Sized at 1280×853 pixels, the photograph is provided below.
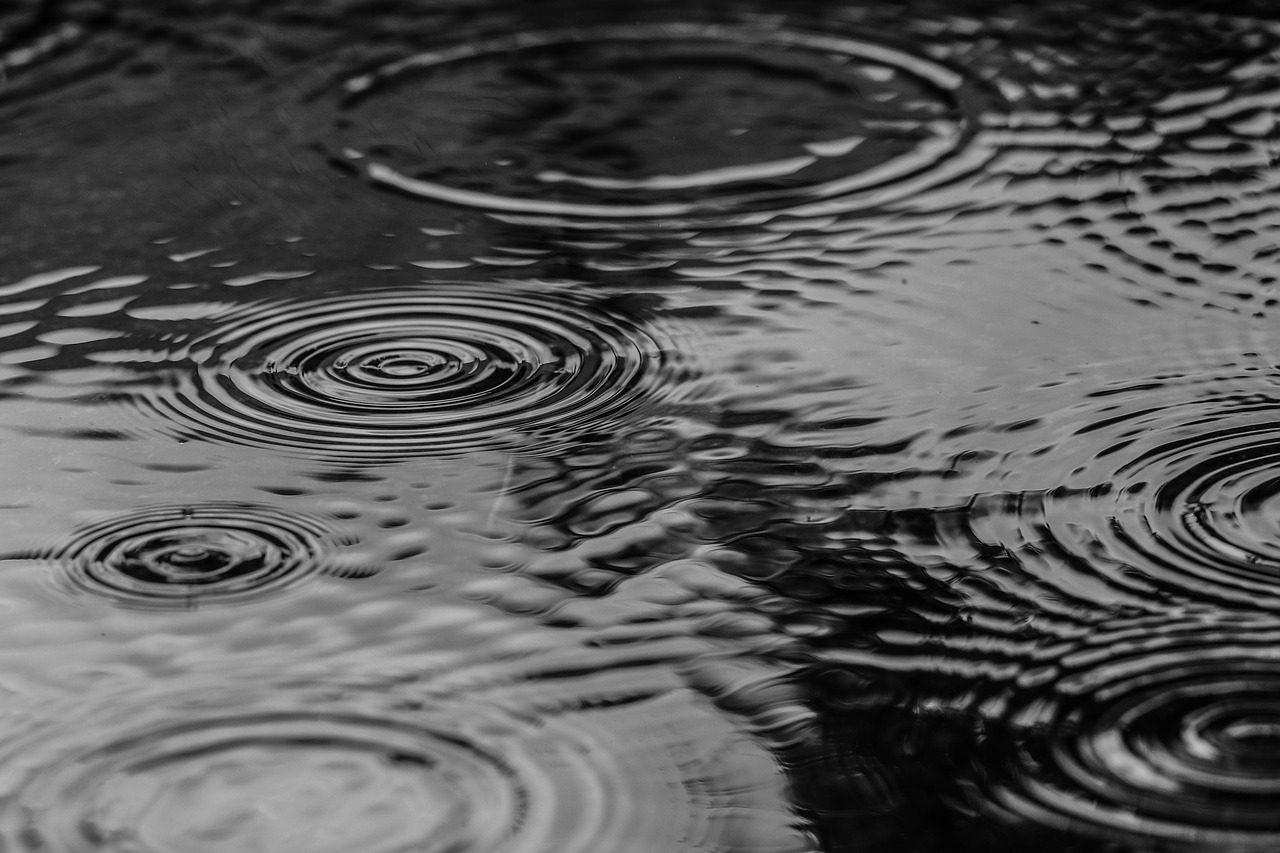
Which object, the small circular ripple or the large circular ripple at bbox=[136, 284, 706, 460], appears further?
the large circular ripple at bbox=[136, 284, 706, 460]

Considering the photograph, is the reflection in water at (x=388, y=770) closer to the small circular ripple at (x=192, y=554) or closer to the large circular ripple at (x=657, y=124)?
the small circular ripple at (x=192, y=554)

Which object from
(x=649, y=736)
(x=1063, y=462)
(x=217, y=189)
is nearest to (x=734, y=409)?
(x=1063, y=462)

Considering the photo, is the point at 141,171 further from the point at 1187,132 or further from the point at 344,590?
the point at 1187,132

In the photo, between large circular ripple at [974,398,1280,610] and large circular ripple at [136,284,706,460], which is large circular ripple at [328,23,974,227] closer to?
large circular ripple at [136,284,706,460]

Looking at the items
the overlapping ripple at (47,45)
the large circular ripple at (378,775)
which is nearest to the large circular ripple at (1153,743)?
the large circular ripple at (378,775)

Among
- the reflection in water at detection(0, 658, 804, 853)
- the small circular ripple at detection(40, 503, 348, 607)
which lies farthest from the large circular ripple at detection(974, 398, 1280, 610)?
the small circular ripple at detection(40, 503, 348, 607)

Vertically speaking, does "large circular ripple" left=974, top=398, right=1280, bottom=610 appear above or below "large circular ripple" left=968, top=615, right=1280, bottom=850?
above

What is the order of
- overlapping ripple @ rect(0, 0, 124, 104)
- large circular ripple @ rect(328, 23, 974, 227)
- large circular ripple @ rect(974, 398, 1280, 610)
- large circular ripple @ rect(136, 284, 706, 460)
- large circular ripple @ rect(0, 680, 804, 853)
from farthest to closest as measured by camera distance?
overlapping ripple @ rect(0, 0, 124, 104) → large circular ripple @ rect(328, 23, 974, 227) → large circular ripple @ rect(136, 284, 706, 460) → large circular ripple @ rect(974, 398, 1280, 610) → large circular ripple @ rect(0, 680, 804, 853)
